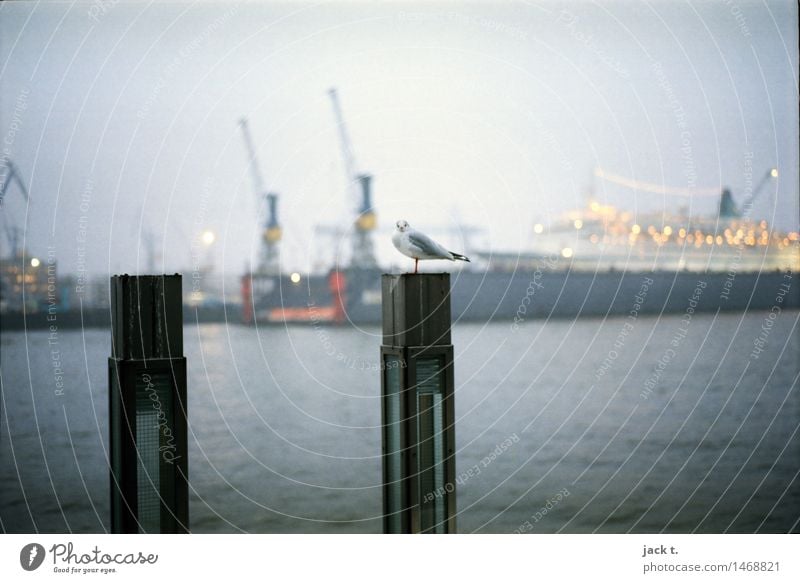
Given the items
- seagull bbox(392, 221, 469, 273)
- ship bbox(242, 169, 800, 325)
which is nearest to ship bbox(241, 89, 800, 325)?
ship bbox(242, 169, 800, 325)

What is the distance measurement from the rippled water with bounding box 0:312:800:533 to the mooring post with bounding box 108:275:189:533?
4247 millimetres

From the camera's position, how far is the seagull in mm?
4898

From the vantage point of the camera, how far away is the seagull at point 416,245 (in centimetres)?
490

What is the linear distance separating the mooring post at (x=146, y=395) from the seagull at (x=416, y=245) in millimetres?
1057

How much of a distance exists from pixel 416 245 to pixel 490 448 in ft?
30.1

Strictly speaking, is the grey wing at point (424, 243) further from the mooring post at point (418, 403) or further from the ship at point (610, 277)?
the ship at point (610, 277)

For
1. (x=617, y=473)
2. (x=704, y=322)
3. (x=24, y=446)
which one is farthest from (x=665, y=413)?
(x=704, y=322)

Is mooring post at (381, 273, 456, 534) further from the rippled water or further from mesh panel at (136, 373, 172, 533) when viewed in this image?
the rippled water

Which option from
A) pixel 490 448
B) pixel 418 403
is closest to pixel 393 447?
pixel 418 403

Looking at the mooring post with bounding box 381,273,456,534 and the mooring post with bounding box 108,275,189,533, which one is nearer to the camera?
the mooring post with bounding box 108,275,189,533

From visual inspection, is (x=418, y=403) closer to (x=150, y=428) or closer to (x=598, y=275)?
(x=150, y=428)

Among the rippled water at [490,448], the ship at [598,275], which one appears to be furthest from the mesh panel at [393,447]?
the ship at [598,275]

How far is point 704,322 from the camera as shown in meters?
54.3
